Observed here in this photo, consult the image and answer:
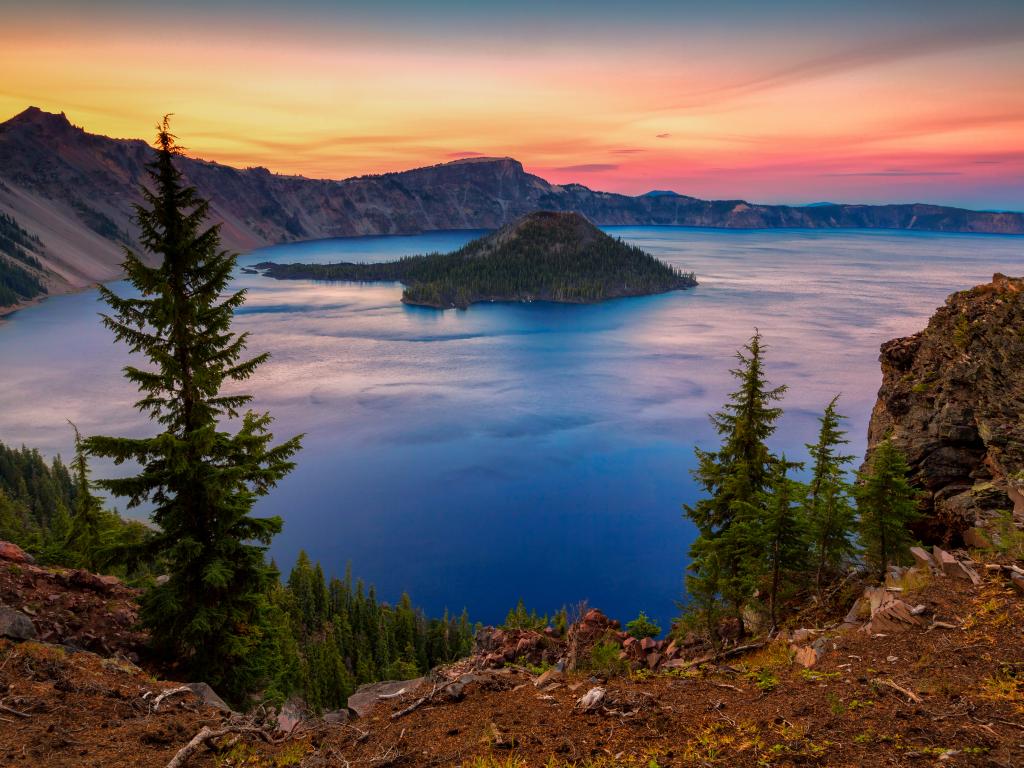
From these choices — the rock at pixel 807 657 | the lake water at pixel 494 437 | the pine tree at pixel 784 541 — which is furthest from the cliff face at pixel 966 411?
the lake water at pixel 494 437

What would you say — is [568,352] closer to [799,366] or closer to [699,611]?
[799,366]

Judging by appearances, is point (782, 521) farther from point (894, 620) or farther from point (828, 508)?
point (894, 620)

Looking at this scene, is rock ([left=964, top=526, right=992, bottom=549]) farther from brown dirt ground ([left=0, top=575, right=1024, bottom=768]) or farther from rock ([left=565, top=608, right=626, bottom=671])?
rock ([left=565, top=608, right=626, bottom=671])

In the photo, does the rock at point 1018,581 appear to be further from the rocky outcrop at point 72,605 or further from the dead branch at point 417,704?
the rocky outcrop at point 72,605

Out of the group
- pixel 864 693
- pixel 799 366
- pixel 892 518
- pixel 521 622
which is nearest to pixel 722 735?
pixel 864 693

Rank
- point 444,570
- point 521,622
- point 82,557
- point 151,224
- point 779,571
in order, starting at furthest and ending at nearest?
point 444,570 < point 521,622 < point 82,557 < point 779,571 < point 151,224

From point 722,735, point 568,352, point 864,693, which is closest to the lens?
point 722,735

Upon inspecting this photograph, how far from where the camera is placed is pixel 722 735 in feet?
29.7

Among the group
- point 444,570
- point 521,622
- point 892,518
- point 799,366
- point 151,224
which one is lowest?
point 444,570

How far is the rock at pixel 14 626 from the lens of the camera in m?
12.8

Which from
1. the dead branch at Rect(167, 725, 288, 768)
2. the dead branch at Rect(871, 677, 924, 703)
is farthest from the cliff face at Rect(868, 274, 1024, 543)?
the dead branch at Rect(167, 725, 288, 768)

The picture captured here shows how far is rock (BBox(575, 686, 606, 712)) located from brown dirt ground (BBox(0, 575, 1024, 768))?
16 centimetres

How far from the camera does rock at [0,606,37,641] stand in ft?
41.9

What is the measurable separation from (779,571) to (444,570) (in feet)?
200
